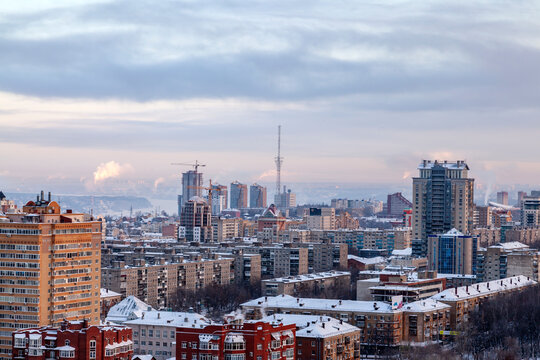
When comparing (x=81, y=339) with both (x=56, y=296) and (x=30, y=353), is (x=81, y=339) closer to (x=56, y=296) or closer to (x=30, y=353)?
(x=30, y=353)

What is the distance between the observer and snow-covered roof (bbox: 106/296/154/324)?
158 feet

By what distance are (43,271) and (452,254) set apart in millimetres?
44764

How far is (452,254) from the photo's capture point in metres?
78.0

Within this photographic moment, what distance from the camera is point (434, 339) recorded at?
52.9 m

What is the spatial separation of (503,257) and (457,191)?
10.7 metres

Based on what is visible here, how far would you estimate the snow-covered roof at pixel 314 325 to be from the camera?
42.8 meters

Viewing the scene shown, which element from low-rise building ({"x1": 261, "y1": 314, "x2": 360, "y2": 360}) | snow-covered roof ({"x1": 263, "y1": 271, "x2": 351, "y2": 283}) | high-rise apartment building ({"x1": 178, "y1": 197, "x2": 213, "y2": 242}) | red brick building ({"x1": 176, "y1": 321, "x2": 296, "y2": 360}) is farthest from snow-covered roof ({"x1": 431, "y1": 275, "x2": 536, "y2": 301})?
high-rise apartment building ({"x1": 178, "y1": 197, "x2": 213, "y2": 242})

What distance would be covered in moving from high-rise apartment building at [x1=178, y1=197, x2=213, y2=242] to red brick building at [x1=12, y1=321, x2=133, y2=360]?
74.3 m

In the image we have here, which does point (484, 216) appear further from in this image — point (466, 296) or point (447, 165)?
point (466, 296)

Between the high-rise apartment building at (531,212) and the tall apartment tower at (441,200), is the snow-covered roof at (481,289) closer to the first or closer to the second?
the tall apartment tower at (441,200)

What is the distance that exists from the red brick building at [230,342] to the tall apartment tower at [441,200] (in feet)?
160

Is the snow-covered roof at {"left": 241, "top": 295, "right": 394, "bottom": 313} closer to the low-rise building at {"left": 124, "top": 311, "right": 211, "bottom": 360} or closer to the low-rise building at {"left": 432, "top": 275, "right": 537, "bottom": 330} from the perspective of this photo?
the low-rise building at {"left": 432, "top": 275, "right": 537, "bottom": 330}

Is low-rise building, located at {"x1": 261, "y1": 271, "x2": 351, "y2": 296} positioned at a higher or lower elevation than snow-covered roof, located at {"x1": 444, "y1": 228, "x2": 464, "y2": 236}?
lower

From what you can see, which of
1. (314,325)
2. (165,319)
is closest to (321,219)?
(165,319)
